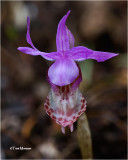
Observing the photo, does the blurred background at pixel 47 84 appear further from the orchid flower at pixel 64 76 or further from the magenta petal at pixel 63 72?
the magenta petal at pixel 63 72

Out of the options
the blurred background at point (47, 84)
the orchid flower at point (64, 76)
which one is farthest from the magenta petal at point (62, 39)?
the blurred background at point (47, 84)

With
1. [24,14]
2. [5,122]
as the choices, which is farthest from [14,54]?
[5,122]

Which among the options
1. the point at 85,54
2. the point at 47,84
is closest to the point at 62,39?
the point at 85,54

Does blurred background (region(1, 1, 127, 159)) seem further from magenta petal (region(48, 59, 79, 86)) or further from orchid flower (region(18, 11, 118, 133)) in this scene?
magenta petal (region(48, 59, 79, 86))

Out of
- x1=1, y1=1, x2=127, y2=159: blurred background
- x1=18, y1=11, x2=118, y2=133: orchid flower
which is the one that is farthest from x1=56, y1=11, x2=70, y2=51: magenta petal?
x1=1, y1=1, x2=127, y2=159: blurred background

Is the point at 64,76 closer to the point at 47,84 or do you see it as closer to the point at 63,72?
the point at 63,72
